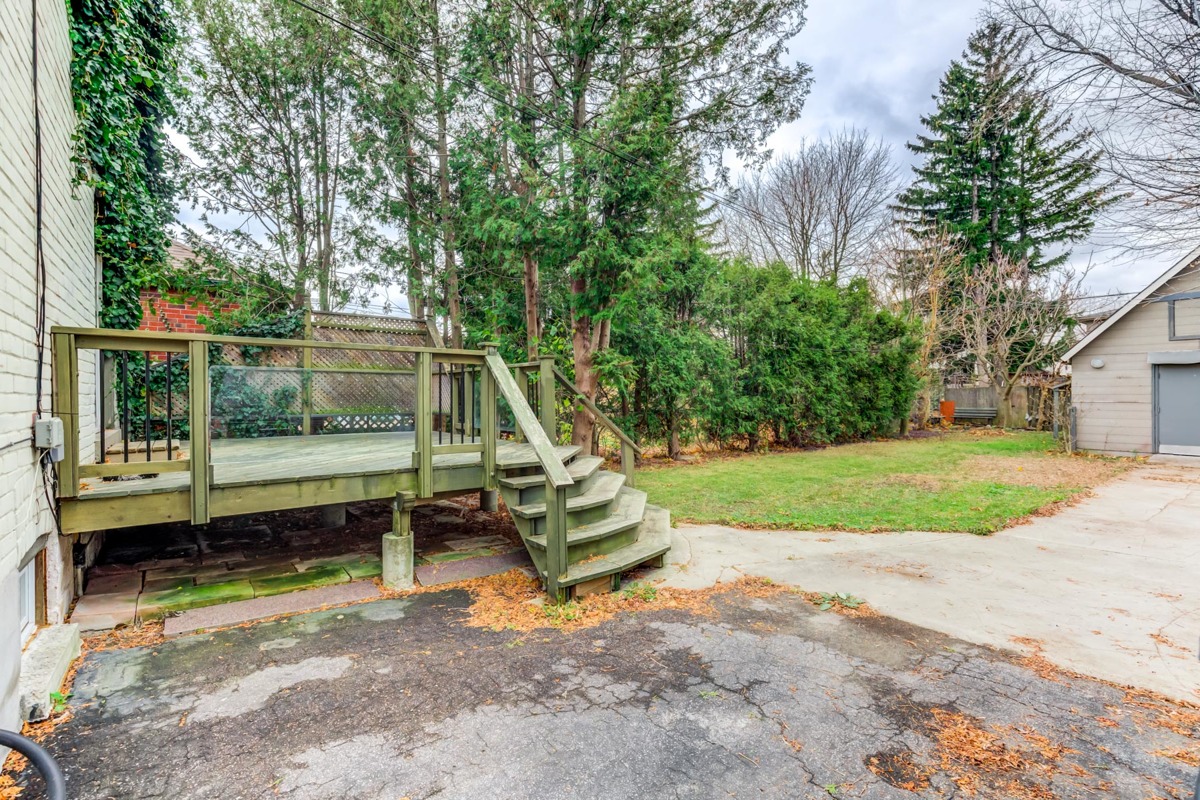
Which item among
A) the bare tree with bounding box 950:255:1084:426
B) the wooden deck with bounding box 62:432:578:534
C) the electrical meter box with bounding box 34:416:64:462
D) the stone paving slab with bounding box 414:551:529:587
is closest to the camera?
the electrical meter box with bounding box 34:416:64:462

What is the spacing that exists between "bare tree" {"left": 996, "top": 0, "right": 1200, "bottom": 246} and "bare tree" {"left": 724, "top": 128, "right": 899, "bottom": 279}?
15224 mm

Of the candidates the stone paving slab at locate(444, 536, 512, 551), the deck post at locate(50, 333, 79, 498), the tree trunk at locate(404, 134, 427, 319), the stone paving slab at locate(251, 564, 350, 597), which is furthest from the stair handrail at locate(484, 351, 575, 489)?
the tree trunk at locate(404, 134, 427, 319)

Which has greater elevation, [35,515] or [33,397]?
[33,397]

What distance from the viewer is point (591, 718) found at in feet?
7.74

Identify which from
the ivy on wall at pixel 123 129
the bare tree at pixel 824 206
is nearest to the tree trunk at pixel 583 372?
the ivy on wall at pixel 123 129

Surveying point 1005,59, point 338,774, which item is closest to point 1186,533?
point 1005,59

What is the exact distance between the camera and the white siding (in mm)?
10805

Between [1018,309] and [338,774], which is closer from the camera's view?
[338,774]

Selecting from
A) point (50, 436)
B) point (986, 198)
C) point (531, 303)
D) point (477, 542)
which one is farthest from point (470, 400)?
point (986, 198)

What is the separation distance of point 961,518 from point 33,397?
7541 mm

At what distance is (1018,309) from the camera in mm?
16156

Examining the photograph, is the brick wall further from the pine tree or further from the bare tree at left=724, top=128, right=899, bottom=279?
the pine tree

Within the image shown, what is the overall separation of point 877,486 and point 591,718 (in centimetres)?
678

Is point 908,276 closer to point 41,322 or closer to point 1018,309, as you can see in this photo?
point 1018,309
